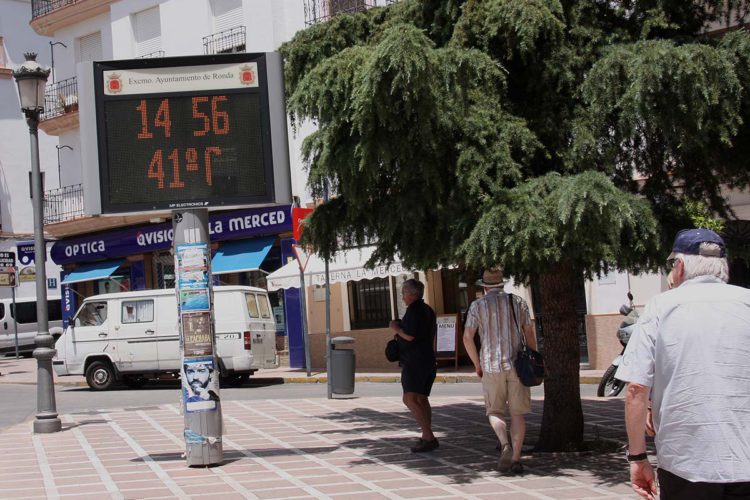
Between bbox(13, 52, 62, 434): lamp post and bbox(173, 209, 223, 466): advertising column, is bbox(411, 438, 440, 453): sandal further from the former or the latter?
bbox(13, 52, 62, 434): lamp post

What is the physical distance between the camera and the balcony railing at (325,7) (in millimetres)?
24203

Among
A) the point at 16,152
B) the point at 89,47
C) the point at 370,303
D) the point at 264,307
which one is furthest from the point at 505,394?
the point at 16,152

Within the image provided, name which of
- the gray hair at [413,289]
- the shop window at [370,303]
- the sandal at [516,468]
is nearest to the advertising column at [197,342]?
the gray hair at [413,289]

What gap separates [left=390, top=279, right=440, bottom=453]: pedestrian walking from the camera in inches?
389

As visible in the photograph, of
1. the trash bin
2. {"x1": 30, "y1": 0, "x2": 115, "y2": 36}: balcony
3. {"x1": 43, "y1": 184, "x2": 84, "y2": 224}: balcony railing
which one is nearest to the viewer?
the trash bin

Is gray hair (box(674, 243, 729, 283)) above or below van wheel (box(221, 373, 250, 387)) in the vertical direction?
above

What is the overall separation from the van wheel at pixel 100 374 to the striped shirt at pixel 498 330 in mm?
14079

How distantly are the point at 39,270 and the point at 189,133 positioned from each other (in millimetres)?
5074

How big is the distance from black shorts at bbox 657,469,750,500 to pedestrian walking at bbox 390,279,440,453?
600cm

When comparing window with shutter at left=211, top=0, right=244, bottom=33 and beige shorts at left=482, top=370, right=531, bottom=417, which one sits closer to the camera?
beige shorts at left=482, top=370, right=531, bottom=417

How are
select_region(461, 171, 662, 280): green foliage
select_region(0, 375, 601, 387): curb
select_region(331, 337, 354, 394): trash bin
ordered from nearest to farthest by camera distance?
select_region(461, 171, 662, 280): green foliage
select_region(331, 337, 354, 394): trash bin
select_region(0, 375, 601, 387): curb

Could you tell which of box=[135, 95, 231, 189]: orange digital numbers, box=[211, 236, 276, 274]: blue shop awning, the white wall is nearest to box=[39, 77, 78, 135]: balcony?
box=[211, 236, 276, 274]: blue shop awning

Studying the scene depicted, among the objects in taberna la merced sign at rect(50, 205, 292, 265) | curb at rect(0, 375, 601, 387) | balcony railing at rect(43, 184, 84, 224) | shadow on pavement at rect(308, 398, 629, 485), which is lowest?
curb at rect(0, 375, 601, 387)

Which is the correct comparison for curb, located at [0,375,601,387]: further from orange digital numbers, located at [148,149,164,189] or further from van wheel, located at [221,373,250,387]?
orange digital numbers, located at [148,149,164,189]
